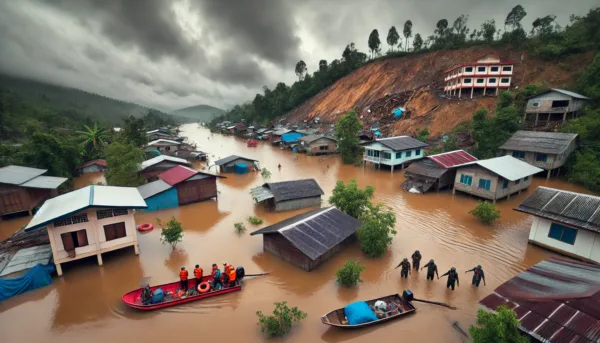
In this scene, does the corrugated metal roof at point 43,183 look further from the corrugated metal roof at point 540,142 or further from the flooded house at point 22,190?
the corrugated metal roof at point 540,142

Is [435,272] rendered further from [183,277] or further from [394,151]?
[394,151]

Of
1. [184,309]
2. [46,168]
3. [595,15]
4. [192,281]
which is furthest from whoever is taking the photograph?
[595,15]

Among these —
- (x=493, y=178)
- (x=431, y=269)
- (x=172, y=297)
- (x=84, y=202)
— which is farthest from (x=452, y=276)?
(x=84, y=202)

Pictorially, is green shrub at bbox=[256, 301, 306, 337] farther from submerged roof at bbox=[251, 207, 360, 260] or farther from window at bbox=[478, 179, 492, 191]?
window at bbox=[478, 179, 492, 191]

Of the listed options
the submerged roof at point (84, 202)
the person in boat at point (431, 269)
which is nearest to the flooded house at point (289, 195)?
the submerged roof at point (84, 202)

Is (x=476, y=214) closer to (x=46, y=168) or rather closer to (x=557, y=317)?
(x=557, y=317)

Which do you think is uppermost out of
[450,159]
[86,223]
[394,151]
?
[394,151]

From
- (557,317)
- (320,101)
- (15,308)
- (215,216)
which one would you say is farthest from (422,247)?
(320,101)
